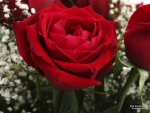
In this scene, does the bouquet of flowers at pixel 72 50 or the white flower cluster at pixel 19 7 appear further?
the white flower cluster at pixel 19 7

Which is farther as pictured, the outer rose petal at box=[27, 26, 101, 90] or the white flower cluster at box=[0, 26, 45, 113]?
the white flower cluster at box=[0, 26, 45, 113]

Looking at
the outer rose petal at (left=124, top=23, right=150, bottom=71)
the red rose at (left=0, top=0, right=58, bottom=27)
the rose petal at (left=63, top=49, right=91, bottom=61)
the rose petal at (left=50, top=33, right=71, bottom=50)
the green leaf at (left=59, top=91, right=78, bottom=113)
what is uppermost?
the red rose at (left=0, top=0, right=58, bottom=27)

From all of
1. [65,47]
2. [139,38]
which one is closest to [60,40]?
[65,47]

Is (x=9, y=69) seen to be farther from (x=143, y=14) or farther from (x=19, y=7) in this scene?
(x=143, y=14)

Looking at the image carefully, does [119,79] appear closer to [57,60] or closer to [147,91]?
[147,91]

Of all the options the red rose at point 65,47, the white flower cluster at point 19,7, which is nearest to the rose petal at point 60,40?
the red rose at point 65,47

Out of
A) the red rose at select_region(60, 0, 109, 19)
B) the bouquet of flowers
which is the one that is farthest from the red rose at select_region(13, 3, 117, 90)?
the red rose at select_region(60, 0, 109, 19)

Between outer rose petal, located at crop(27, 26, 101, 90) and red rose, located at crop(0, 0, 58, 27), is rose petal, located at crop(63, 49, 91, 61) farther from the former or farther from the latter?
red rose, located at crop(0, 0, 58, 27)

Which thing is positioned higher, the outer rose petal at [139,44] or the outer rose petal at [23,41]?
the outer rose petal at [23,41]

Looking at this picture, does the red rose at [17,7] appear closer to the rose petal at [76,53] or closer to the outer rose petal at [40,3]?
the outer rose petal at [40,3]
